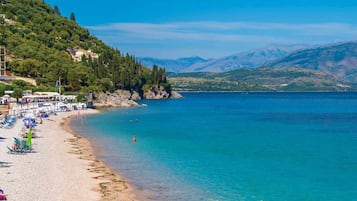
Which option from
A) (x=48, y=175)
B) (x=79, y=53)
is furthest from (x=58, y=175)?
(x=79, y=53)

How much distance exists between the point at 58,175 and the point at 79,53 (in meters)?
155

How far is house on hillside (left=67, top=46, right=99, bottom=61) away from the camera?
18131 cm

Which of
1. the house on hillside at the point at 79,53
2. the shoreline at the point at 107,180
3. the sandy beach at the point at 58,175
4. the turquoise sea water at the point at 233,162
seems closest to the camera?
the sandy beach at the point at 58,175

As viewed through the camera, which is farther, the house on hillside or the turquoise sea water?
the house on hillside

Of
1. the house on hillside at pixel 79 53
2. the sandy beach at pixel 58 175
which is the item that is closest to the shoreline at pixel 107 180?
the sandy beach at pixel 58 175

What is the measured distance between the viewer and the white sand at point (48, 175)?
2933 centimetres

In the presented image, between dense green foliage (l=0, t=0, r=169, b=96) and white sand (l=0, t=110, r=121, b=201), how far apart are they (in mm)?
88285

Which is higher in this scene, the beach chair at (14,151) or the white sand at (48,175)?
the beach chair at (14,151)

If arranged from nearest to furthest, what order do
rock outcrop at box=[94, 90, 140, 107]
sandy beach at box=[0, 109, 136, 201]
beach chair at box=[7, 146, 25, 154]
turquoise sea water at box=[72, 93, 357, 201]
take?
1. sandy beach at box=[0, 109, 136, 201]
2. turquoise sea water at box=[72, 93, 357, 201]
3. beach chair at box=[7, 146, 25, 154]
4. rock outcrop at box=[94, 90, 140, 107]

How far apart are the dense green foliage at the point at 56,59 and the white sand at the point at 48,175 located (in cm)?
8828

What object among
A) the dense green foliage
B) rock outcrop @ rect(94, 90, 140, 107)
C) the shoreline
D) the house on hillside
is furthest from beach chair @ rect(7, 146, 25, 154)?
the house on hillside

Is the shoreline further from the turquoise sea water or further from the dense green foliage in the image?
the dense green foliage

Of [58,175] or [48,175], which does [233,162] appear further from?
[48,175]

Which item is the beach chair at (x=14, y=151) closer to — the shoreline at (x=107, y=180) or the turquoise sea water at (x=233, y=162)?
the shoreline at (x=107, y=180)
